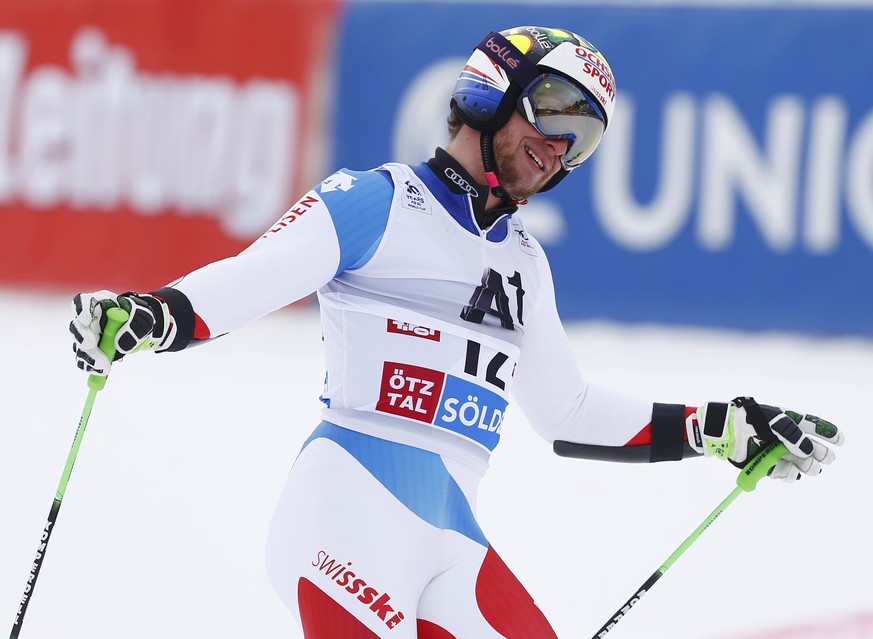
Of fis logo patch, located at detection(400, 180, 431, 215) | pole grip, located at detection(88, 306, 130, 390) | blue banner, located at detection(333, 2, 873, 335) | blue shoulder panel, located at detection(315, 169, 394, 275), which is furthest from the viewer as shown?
blue banner, located at detection(333, 2, 873, 335)

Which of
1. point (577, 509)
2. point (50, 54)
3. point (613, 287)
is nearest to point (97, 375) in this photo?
point (577, 509)

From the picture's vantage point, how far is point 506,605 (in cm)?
271

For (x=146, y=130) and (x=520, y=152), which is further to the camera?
(x=146, y=130)

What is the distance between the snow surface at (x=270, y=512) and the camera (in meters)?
4.07

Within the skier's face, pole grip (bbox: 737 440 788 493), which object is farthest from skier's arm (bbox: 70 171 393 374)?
pole grip (bbox: 737 440 788 493)

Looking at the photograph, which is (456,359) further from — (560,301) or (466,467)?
(560,301)

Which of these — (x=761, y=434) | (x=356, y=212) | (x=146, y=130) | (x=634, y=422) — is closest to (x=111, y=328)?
(x=356, y=212)

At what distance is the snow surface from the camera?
407 cm

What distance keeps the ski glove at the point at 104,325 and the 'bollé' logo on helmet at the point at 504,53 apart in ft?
3.53

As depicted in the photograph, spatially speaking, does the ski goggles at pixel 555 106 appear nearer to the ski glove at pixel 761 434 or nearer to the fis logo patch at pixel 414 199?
the fis logo patch at pixel 414 199

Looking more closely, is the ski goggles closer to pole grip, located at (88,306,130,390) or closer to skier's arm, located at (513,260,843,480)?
skier's arm, located at (513,260,843,480)

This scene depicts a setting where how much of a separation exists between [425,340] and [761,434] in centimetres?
92

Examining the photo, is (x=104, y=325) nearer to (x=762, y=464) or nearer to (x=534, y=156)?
(x=534, y=156)

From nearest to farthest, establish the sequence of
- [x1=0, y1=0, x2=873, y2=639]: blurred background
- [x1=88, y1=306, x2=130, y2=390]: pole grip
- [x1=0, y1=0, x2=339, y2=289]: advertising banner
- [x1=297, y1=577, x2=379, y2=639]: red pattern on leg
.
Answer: [x1=88, y1=306, x2=130, y2=390]: pole grip → [x1=297, y1=577, x2=379, y2=639]: red pattern on leg → [x1=0, y1=0, x2=873, y2=639]: blurred background → [x1=0, y1=0, x2=339, y2=289]: advertising banner
